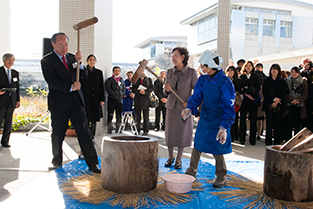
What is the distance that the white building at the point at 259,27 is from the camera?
19.0 metres

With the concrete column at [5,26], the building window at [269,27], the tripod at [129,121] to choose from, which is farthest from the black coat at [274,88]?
the building window at [269,27]

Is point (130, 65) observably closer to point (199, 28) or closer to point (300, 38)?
point (199, 28)

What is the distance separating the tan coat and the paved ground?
120 cm

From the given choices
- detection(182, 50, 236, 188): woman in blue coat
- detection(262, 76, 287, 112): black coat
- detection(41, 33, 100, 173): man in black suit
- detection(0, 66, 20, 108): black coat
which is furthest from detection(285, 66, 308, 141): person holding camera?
detection(0, 66, 20, 108): black coat

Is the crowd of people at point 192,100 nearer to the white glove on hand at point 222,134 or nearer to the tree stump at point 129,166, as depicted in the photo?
the white glove on hand at point 222,134

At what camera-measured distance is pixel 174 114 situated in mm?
4215

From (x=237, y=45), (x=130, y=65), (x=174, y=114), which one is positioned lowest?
(x=174, y=114)

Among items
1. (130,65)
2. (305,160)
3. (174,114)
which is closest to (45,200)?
(174,114)

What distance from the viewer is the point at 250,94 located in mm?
6520

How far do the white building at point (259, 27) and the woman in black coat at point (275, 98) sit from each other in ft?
40.9

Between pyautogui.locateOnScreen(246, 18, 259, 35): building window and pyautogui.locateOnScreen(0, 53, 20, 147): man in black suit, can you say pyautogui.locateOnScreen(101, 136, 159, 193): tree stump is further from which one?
pyautogui.locateOnScreen(246, 18, 259, 35): building window

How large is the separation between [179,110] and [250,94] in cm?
291

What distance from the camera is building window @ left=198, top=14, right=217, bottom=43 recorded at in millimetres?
18856

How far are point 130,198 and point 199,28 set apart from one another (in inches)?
739
